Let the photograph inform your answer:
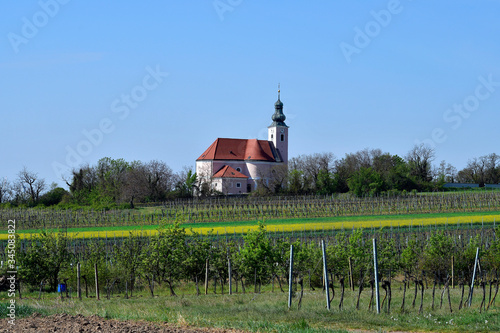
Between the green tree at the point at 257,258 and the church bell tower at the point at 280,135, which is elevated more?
the church bell tower at the point at 280,135

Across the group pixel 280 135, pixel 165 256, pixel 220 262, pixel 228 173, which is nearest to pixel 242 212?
pixel 228 173

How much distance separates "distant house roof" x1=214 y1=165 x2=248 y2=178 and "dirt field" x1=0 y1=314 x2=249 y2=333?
79655mm

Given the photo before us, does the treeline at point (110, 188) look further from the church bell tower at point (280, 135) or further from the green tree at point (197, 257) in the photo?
the green tree at point (197, 257)

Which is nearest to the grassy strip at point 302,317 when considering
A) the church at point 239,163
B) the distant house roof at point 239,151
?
the church at point 239,163

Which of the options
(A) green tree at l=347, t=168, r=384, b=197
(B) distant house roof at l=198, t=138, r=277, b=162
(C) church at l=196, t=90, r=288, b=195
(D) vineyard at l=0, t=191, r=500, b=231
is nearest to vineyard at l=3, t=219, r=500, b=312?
(D) vineyard at l=0, t=191, r=500, b=231

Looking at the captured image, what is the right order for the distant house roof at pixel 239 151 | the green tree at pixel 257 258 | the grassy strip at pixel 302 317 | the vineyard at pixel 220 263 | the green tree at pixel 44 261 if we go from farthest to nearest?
the distant house roof at pixel 239 151
the green tree at pixel 44 261
the green tree at pixel 257 258
the vineyard at pixel 220 263
the grassy strip at pixel 302 317

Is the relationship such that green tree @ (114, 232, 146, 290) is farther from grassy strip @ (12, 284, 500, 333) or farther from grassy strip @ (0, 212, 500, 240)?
grassy strip @ (0, 212, 500, 240)

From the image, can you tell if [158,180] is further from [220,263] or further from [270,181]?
[220,263]

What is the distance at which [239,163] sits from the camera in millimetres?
99438

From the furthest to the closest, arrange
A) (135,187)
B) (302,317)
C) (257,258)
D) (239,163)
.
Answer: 1. (239,163)
2. (135,187)
3. (257,258)
4. (302,317)

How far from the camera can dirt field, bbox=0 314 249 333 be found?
41.0 feet

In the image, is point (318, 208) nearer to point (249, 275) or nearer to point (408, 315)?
point (249, 275)

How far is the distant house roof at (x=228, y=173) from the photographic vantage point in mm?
94000

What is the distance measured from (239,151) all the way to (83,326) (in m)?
88.4
